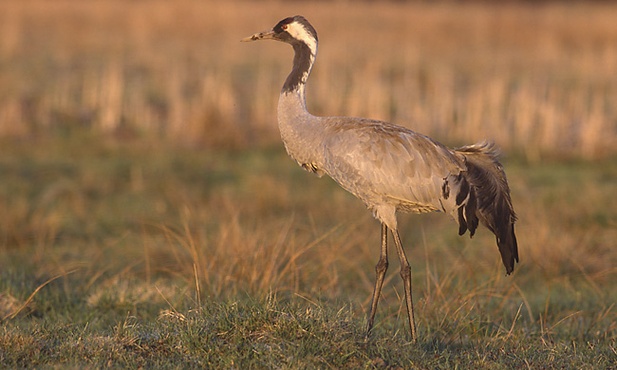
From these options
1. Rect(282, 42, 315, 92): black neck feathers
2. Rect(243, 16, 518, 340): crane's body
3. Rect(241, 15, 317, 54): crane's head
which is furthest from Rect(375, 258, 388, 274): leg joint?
Rect(241, 15, 317, 54): crane's head

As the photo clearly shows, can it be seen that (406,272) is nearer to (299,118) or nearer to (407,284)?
(407,284)

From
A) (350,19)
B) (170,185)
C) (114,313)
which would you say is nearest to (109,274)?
(114,313)

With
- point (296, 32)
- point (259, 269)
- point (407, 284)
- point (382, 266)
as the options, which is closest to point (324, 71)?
point (259, 269)

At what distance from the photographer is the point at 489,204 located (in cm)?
556

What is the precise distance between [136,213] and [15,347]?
17.2 ft

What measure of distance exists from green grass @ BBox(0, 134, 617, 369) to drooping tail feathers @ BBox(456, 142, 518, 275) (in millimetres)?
566

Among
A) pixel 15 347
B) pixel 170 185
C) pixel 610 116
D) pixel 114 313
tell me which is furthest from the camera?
pixel 610 116

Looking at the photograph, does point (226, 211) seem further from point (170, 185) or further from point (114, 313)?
point (114, 313)

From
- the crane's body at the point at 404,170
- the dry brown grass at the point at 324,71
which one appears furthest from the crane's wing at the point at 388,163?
the dry brown grass at the point at 324,71

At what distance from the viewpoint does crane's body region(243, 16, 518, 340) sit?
5.51 metres

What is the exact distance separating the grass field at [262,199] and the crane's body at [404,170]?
0.69m

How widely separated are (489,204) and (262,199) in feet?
16.6

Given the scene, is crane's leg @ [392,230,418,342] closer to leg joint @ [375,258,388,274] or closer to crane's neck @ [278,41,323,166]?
leg joint @ [375,258,388,274]

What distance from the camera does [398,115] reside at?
14414 mm
